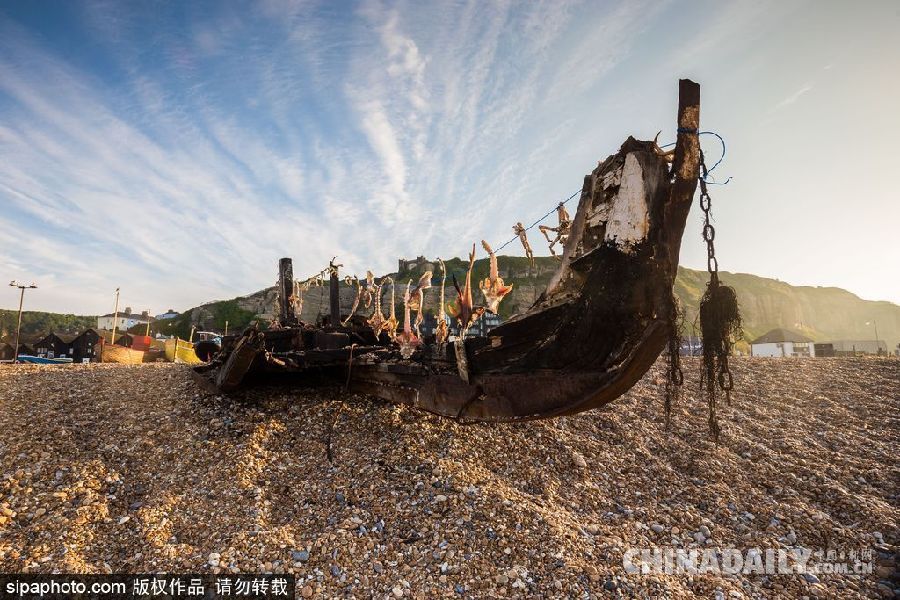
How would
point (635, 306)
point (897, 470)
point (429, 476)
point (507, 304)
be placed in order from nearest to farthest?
point (635, 306) < point (429, 476) < point (897, 470) < point (507, 304)

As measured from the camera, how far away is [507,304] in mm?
62938

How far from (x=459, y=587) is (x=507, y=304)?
58605 mm

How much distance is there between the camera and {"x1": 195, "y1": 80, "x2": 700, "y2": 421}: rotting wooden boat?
14.4ft

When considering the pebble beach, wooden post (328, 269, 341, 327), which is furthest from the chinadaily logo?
wooden post (328, 269, 341, 327)

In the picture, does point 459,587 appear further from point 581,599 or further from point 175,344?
point 175,344

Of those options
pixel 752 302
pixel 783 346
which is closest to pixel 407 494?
pixel 783 346

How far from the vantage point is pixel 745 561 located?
20.6 ft

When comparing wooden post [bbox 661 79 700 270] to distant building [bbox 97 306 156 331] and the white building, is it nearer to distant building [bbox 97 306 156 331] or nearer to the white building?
the white building

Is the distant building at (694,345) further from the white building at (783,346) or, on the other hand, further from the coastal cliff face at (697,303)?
the white building at (783,346)

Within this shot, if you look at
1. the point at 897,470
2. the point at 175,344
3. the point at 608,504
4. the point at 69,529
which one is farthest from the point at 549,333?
the point at 175,344

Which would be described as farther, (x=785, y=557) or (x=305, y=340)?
(x=305, y=340)

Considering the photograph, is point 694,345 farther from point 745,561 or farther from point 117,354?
point 117,354

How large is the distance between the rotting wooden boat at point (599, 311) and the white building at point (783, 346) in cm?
5292

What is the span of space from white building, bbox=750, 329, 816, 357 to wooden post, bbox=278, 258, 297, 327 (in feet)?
171
